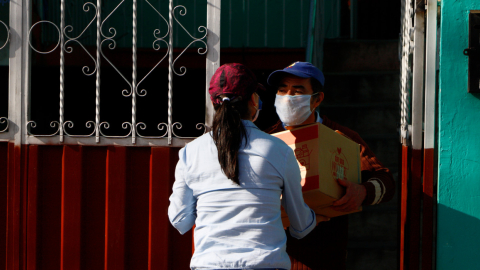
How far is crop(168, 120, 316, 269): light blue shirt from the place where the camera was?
1.92 metres

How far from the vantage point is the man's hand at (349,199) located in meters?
2.37

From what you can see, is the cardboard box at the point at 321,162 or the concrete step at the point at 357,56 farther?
the concrete step at the point at 357,56

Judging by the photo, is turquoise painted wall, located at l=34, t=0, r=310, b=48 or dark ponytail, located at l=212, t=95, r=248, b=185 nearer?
dark ponytail, located at l=212, t=95, r=248, b=185

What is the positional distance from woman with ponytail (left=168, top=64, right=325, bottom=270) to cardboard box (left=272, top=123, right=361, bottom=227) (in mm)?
251

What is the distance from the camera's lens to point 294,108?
8.57ft

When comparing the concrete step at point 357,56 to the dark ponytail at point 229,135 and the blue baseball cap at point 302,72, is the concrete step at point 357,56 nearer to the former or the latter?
the blue baseball cap at point 302,72

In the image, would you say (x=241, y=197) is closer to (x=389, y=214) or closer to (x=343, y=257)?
(x=343, y=257)

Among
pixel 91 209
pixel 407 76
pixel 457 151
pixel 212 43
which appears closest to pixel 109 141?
pixel 91 209

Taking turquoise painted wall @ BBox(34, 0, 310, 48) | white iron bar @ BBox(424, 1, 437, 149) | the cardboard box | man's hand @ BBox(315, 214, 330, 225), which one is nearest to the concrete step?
turquoise painted wall @ BBox(34, 0, 310, 48)

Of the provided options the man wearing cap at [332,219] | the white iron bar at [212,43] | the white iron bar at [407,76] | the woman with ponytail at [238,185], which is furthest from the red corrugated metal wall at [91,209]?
the white iron bar at [407,76]

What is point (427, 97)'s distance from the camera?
108 inches

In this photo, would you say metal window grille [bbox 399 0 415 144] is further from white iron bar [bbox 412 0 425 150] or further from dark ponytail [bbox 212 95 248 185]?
dark ponytail [bbox 212 95 248 185]

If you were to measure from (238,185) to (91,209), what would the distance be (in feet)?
5.62

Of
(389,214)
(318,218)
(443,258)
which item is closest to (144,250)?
(318,218)
